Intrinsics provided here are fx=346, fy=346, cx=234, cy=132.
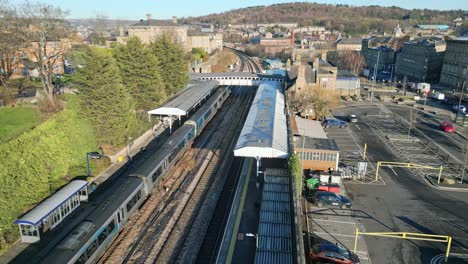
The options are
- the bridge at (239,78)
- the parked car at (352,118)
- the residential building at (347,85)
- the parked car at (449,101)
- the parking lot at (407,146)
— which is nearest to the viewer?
the parking lot at (407,146)

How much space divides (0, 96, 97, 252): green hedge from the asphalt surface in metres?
22.2

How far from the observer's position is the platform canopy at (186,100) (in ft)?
131

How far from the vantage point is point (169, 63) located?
5247cm

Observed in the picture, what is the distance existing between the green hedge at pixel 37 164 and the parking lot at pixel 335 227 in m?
18.9

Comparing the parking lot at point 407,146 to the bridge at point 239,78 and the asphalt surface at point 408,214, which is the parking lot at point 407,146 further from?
the bridge at point 239,78

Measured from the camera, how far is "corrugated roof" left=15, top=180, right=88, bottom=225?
20.3 m

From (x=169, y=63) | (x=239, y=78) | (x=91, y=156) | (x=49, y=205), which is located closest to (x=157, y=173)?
(x=49, y=205)

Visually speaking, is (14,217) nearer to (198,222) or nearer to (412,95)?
(198,222)

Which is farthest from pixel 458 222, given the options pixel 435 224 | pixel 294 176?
pixel 294 176

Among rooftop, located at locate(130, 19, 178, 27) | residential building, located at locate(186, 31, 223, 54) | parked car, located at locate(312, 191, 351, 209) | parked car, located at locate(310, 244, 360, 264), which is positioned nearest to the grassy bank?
parked car, located at locate(310, 244, 360, 264)

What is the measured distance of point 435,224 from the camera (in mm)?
24875

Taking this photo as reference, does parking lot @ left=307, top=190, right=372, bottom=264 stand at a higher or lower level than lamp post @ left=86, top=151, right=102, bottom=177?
lower

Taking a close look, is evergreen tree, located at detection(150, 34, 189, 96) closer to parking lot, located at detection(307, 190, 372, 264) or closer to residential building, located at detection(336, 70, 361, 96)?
residential building, located at detection(336, 70, 361, 96)

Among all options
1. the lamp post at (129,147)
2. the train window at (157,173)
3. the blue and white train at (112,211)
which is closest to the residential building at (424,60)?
the blue and white train at (112,211)
